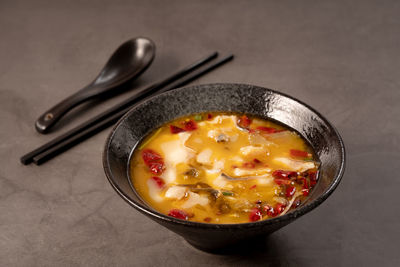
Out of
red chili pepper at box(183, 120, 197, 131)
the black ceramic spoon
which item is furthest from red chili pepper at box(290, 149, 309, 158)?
the black ceramic spoon

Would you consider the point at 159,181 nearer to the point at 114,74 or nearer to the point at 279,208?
the point at 279,208

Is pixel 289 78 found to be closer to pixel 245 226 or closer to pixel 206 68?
pixel 206 68

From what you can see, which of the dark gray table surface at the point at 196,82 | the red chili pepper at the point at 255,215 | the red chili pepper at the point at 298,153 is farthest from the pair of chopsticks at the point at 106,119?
the red chili pepper at the point at 255,215

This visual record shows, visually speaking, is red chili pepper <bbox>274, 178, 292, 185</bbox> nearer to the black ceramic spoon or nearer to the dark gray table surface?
the dark gray table surface

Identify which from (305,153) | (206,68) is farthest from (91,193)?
(206,68)

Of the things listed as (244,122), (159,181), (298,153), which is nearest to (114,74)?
(244,122)

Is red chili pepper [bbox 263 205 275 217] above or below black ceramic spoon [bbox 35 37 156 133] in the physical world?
above
